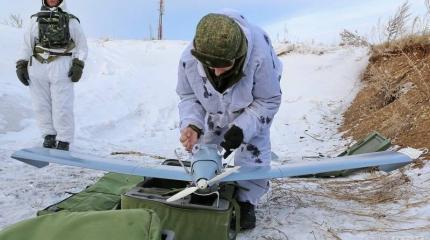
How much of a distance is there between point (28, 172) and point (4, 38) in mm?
5575

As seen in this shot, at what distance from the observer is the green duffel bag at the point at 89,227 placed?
165 centimetres

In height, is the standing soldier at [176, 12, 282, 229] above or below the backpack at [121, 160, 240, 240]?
above

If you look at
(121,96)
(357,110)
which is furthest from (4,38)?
(357,110)

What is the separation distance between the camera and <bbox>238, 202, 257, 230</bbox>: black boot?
8.72ft

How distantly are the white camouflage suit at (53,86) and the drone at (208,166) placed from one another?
1.52 meters

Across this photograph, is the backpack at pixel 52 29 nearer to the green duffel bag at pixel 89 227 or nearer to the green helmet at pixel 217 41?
the green helmet at pixel 217 41

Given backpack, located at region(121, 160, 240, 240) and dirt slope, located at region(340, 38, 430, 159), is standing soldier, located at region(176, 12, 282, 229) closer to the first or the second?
backpack, located at region(121, 160, 240, 240)

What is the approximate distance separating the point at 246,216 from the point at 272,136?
378cm

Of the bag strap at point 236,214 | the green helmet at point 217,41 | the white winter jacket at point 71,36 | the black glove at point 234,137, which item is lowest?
the bag strap at point 236,214

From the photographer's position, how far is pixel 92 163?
280 centimetres

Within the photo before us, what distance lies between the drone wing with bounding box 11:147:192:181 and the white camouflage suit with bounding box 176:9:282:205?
30 centimetres

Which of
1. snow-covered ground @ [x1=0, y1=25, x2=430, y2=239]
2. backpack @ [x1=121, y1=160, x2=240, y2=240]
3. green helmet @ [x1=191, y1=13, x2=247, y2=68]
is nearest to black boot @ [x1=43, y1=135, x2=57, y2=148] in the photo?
snow-covered ground @ [x1=0, y1=25, x2=430, y2=239]

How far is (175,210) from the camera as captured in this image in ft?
7.53

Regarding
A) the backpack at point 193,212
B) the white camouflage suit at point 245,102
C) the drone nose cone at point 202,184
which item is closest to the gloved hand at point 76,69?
the white camouflage suit at point 245,102
